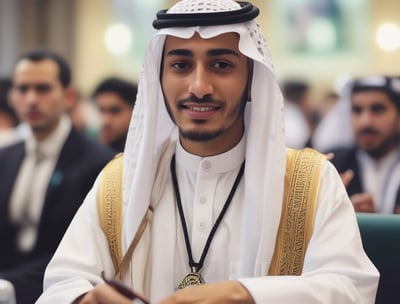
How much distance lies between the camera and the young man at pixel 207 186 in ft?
8.62

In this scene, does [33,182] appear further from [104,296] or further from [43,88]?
[104,296]

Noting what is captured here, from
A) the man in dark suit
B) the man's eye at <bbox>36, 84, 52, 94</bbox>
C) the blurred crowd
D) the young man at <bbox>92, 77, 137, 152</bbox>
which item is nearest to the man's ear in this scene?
the blurred crowd

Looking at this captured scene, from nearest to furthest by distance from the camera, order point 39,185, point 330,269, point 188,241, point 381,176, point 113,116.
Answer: point 330,269
point 188,241
point 39,185
point 381,176
point 113,116

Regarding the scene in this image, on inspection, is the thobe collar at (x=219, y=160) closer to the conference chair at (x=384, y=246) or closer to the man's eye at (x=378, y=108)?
the conference chair at (x=384, y=246)

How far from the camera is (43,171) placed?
4727 millimetres

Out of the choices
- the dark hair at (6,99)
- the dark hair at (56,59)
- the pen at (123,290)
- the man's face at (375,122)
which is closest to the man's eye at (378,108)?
the man's face at (375,122)

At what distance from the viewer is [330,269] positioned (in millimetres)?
2521

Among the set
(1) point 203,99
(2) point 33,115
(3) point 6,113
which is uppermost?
(1) point 203,99

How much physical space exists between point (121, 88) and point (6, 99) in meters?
1.48

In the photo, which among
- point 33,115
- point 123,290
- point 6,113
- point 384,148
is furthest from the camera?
point 6,113

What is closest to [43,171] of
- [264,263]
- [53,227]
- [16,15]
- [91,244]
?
[53,227]

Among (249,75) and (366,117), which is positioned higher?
(249,75)

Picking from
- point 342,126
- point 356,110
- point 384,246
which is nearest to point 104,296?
point 384,246

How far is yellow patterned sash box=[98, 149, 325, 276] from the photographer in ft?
8.85
